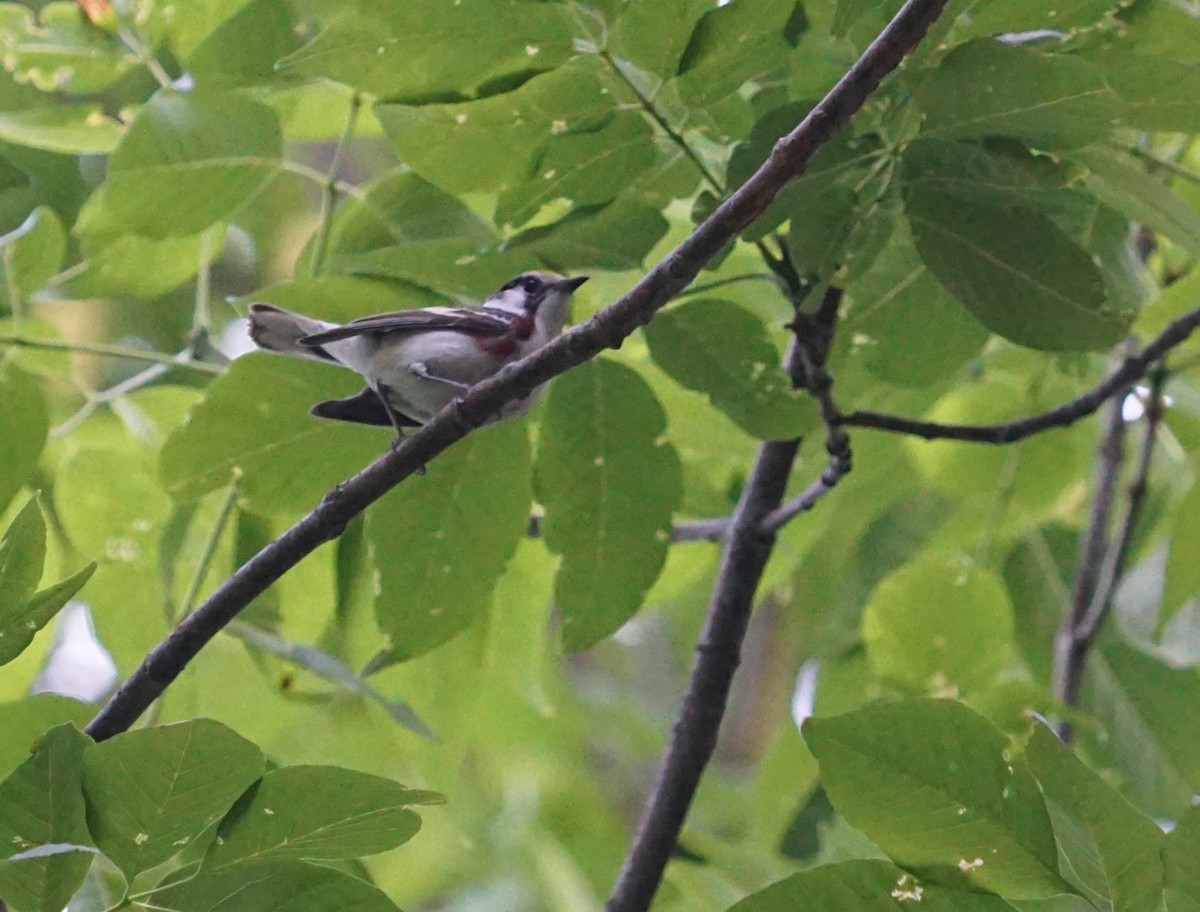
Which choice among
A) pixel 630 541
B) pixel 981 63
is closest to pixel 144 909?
pixel 630 541

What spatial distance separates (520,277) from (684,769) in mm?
1005

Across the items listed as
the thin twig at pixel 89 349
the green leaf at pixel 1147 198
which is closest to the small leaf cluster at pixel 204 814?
the thin twig at pixel 89 349

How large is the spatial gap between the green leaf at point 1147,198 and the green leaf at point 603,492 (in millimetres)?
755

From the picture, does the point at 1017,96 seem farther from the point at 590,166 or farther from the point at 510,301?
the point at 510,301

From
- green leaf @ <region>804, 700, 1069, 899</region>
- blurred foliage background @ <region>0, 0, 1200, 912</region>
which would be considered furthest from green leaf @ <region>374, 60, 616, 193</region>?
green leaf @ <region>804, 700, 1069, 899</region>

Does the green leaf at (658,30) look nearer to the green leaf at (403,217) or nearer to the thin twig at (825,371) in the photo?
the thin twig at (825,371)

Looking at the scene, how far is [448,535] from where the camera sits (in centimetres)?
209

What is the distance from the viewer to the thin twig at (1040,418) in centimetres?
209

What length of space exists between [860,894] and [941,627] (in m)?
1.01

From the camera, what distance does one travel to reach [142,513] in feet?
8.11

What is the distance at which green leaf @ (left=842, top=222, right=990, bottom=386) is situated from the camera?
86.0 inches

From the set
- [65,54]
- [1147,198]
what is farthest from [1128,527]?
[65,54]

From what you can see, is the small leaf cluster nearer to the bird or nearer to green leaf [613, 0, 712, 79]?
the bird

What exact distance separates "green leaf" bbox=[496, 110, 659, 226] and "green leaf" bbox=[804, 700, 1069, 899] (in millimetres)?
904
